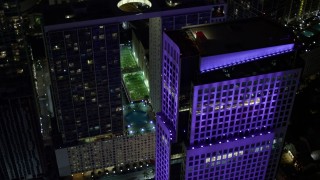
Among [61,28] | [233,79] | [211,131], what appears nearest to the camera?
[233,79]

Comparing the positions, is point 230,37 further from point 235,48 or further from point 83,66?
point 83,66

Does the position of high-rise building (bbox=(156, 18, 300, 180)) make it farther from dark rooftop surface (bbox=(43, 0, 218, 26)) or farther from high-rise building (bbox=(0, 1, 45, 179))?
high-rise building (bbox=(0, 1, 45, 179))

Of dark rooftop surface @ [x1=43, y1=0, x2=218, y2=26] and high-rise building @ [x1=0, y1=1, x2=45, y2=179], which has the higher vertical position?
dark rooftop surface @ [x1=43, y1=0, x2=218, y2=26]

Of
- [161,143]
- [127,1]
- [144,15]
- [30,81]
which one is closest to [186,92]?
[161,143]

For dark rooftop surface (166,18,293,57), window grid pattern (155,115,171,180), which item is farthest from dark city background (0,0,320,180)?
window grid pattern (155,115,171,180)

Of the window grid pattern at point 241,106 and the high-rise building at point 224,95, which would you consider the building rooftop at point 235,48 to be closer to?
the high-rise building at point 224,95

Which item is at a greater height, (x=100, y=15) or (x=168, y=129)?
(x=100, y=15)

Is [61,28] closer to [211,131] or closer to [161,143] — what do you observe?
[161,143]
